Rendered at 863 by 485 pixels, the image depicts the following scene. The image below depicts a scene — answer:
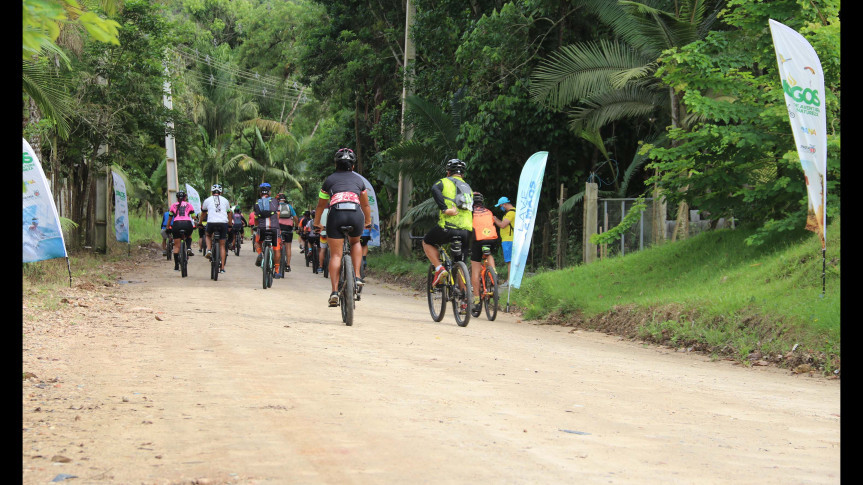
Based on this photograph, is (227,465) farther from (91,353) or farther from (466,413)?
(91,353)

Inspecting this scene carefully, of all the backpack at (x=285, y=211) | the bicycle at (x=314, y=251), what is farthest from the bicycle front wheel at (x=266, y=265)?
the bicycle at (x=314, y=251)

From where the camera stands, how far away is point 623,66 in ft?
60.9

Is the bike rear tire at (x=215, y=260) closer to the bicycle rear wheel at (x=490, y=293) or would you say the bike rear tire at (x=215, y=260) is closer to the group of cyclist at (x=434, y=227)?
the group of cyclist at (x=434, y=227)

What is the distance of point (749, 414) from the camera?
6.45 metres

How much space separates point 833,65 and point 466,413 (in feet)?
29.5

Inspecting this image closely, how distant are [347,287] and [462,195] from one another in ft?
7.33

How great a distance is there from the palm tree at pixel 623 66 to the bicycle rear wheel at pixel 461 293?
22.7 ft

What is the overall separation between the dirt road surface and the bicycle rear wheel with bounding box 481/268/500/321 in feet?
6.33

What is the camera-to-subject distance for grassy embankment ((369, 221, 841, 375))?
959 centimetres

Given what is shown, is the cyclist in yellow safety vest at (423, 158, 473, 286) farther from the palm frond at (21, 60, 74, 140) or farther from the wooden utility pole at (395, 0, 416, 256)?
the wooden utility pole at (395, 0, 416, 256)

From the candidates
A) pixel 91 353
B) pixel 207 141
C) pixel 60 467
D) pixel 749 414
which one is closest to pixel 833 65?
pixel 749 414

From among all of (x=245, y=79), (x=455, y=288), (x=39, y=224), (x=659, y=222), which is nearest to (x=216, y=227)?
(x=39, y=224)

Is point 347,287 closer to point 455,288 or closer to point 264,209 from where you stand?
point 455,288

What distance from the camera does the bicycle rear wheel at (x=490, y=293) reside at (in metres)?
12.9
